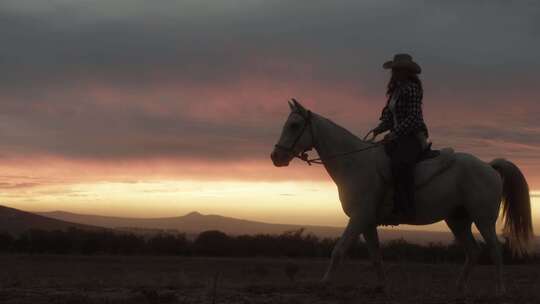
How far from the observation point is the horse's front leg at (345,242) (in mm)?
9539

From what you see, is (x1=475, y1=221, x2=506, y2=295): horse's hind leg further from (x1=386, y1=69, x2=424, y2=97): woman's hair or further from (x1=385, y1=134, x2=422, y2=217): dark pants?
(x1=386, y1=69, x2=424, y2=97): woman's hair

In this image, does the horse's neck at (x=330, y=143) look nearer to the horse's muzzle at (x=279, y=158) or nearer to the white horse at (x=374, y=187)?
the white horse at (x=374, y=187)

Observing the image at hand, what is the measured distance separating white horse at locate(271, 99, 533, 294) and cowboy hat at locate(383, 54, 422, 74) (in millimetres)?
1206

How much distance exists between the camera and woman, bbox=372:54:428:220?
33.4 ft

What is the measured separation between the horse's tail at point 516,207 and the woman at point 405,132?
5.96ft

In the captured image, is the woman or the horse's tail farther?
the horse's tail

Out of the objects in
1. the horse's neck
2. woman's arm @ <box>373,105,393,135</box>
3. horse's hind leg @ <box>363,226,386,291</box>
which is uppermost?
woman's arm @ <box>373,105,393,135</box>

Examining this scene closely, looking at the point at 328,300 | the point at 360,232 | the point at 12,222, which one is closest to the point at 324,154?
the point at 360,232

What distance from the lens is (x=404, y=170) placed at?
10.2 meters

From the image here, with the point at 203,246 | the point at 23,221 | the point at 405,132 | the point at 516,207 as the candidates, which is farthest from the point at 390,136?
the point at 23,221

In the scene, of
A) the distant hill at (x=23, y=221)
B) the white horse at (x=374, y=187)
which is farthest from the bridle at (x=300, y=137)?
the distant hill at (x=23, y=221)

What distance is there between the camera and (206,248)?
2773 cm

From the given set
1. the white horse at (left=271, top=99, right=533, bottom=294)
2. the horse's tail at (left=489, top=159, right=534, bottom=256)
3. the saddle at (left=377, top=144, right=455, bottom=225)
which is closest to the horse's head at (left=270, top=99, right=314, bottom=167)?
the white horse at (left=271, top=99, right=533, bottom=294)

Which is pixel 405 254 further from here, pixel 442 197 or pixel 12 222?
pixel 12 222
